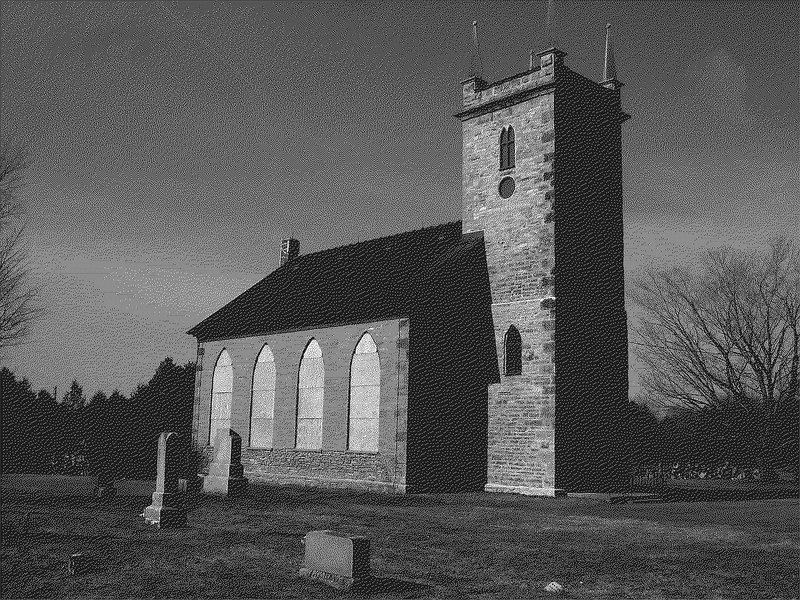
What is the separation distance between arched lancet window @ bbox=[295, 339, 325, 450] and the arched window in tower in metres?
9.98

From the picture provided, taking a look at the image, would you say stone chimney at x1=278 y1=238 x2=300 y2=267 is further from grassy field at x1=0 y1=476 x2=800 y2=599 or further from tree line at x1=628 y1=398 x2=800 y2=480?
grassy field at x1=0 y1=476 x2=800 y2=599

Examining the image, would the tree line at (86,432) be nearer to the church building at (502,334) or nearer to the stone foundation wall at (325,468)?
the stone foundation wall at (325,468)

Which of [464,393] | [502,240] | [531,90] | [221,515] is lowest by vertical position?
[221,515]

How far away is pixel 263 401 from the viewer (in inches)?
1282

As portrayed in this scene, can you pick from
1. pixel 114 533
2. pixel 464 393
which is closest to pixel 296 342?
pixel 464 393

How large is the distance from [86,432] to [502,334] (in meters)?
25.0

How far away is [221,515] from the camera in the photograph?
60.2 ft

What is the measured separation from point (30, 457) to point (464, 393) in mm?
24997

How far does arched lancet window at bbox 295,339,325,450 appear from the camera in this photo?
29688 millimetres

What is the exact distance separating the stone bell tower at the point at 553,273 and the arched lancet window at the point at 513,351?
39 mm

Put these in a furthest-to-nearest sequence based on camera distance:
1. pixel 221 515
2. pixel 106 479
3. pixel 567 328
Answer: pixel 567 328
pixel 106 479
pixel 221 515

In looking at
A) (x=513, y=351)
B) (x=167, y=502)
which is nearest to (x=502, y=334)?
(x=513, y=351)

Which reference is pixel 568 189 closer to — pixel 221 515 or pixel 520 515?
pixel 520 515

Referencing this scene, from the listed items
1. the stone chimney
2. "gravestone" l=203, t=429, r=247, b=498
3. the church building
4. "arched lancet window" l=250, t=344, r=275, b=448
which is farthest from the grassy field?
the stone chimney
